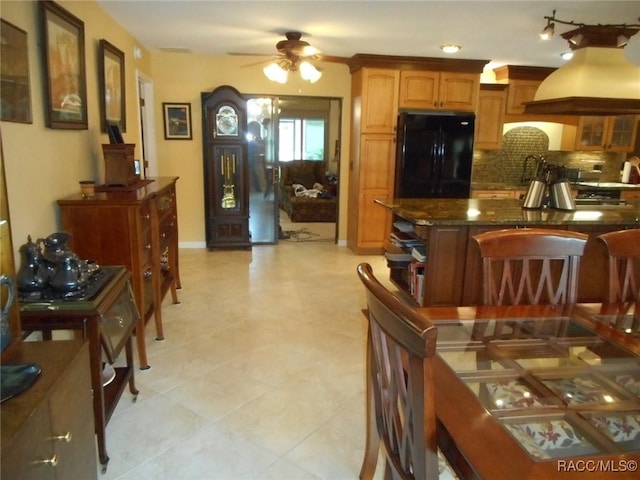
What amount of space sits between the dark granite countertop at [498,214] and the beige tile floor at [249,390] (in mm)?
957

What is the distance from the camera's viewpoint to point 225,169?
18.0 ft

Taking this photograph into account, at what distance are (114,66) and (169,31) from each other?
0.85m

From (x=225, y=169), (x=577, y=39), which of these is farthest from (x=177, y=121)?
(x=577, y=39)

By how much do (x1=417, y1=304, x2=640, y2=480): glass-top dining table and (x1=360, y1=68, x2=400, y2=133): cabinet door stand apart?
3696 millimetres

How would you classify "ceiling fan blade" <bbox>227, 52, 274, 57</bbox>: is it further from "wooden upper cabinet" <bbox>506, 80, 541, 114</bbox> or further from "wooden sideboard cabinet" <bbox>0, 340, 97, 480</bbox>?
"wooden sideboard cabinet" <bbox>0, 340, 97, 480</bbox>

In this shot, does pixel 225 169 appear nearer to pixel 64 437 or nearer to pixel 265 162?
pixel 265 162

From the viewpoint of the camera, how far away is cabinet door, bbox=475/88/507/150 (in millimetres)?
5750

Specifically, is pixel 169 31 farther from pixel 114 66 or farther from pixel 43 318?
pixel 43 318

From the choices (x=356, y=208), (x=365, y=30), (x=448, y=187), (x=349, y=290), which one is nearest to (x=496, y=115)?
(x=448, y=187)

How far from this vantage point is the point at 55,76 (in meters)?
2.43

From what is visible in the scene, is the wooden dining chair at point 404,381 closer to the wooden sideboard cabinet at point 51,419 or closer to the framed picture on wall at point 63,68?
the wooden sideboard cabinet at point 51,419

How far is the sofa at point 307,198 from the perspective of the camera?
7488mm

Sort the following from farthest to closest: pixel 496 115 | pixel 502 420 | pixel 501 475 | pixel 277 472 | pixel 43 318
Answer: pixel 496 115 < pixel 277 472 < pixel 43 318 < pixel 502 420 < pixel 501 475

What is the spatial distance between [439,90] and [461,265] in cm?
284
